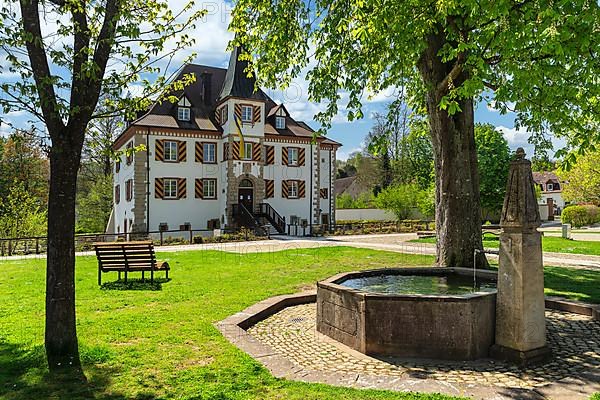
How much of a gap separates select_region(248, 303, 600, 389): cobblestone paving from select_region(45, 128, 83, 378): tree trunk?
2576mm

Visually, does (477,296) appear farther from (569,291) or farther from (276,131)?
(276,131)

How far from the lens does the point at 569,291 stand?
32.0 ft

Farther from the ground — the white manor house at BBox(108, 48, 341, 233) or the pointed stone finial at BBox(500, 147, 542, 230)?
the white manor house at BBox(108, 48, 341, 233)

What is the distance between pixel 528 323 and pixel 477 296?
645mm

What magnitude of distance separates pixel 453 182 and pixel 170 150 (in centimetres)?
2555

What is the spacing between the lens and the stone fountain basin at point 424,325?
5.64 meters

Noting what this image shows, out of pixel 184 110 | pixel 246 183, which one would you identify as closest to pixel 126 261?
pixel 246 183

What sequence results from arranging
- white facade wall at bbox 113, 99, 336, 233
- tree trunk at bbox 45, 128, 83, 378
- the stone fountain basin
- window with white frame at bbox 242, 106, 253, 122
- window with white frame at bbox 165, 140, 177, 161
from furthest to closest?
window with white frame at bbox 242, 106, 253, 122, window with white frame at bbox 165, 140, 177, 161, white facade wall at bbox 113, 99, 336, 233, the stone fountain basin, tree trunk at bbox 45, 128, 83, 378

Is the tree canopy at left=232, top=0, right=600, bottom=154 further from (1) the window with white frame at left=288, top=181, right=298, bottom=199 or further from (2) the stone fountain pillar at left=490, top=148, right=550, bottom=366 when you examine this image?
(1) the window with white frame at left=288, top=181, right=298, bottom=199

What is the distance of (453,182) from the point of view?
10.1 m

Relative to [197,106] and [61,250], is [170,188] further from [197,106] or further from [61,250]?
[61,250]

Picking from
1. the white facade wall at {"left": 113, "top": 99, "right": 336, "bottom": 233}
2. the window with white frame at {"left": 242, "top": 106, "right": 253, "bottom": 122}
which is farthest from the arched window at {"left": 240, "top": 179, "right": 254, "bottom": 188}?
the window with white frame at {"left": 242, "top": 106, "right": 253, "bottom": 122}

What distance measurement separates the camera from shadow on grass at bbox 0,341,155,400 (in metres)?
4.29

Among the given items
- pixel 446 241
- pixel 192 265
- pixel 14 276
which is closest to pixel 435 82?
pixel 446 241
